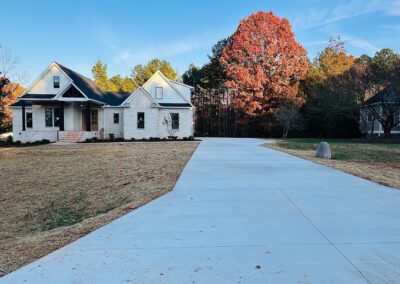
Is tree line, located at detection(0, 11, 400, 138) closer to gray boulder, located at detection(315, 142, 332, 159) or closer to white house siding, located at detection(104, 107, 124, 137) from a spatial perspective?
white house siding, located at detection(104, 107, 124, 137)

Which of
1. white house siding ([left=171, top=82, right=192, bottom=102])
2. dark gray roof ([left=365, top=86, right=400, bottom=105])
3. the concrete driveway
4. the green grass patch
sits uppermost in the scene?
white house siding ([left=171, top=82, right=192, bottom=102])

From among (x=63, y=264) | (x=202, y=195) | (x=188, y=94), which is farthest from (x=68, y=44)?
(x=63, y=264)

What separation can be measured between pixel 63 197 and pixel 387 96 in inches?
1000

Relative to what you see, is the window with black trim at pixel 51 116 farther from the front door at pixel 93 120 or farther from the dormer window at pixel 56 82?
the front door at pixel 93 120

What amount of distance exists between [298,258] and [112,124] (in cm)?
2708

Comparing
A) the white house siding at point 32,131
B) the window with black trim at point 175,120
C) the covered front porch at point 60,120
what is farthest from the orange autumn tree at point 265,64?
the white house siding at point 32,131

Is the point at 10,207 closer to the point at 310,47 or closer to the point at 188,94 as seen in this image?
A: the point at 188,94

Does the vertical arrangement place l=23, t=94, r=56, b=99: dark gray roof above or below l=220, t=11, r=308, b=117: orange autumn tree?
below

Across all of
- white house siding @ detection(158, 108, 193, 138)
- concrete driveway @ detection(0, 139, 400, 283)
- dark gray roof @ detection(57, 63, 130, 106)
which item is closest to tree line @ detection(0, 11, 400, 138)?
dark gray roof @ detection(57, 63, 130, 106)

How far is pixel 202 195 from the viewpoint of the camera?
21.4 ft

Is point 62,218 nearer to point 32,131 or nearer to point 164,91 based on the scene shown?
point 32,131

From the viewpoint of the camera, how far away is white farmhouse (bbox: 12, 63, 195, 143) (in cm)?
2669

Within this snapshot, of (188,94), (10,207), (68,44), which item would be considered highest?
(68,44)

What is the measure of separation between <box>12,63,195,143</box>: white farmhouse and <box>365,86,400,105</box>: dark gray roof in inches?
606
